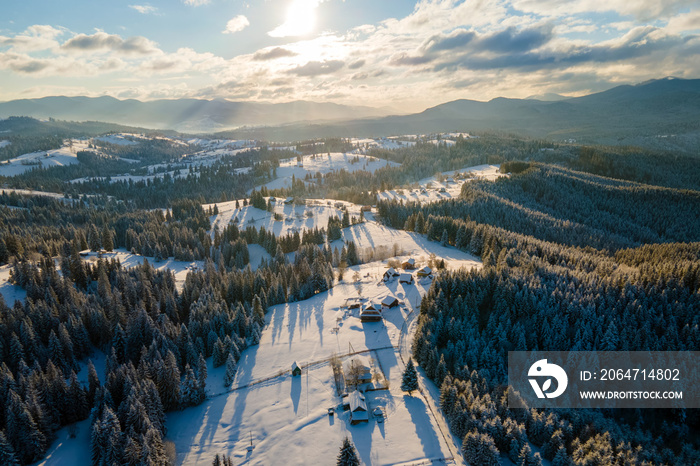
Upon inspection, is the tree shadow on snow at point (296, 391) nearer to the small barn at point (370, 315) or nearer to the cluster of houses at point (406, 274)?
the small barn at point (370, 315)

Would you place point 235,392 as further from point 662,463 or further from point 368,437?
point 662,463

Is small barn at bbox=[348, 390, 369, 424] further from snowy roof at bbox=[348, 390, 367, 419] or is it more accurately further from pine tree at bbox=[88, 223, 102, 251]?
pine tree at bbox=[88, 223, 102, 251]

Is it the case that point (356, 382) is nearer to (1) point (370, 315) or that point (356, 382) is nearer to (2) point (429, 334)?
(2) point (429, 334)

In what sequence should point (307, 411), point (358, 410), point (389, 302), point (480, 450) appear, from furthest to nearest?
point (389, 302) < point (307, 411) < point (358, 410) < point (480, 450)

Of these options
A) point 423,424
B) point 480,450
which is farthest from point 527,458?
point 423,424

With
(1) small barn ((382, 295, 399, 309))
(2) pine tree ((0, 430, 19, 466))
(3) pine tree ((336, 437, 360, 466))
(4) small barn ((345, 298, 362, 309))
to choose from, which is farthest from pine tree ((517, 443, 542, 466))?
(2) pine tree ((0, 430, 19, 466))

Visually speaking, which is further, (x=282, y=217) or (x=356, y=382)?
(x=282, y=217)

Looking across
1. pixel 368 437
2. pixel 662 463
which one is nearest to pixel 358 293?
pixel 368 437

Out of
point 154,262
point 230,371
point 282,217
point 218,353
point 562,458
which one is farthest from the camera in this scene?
point 282,217
